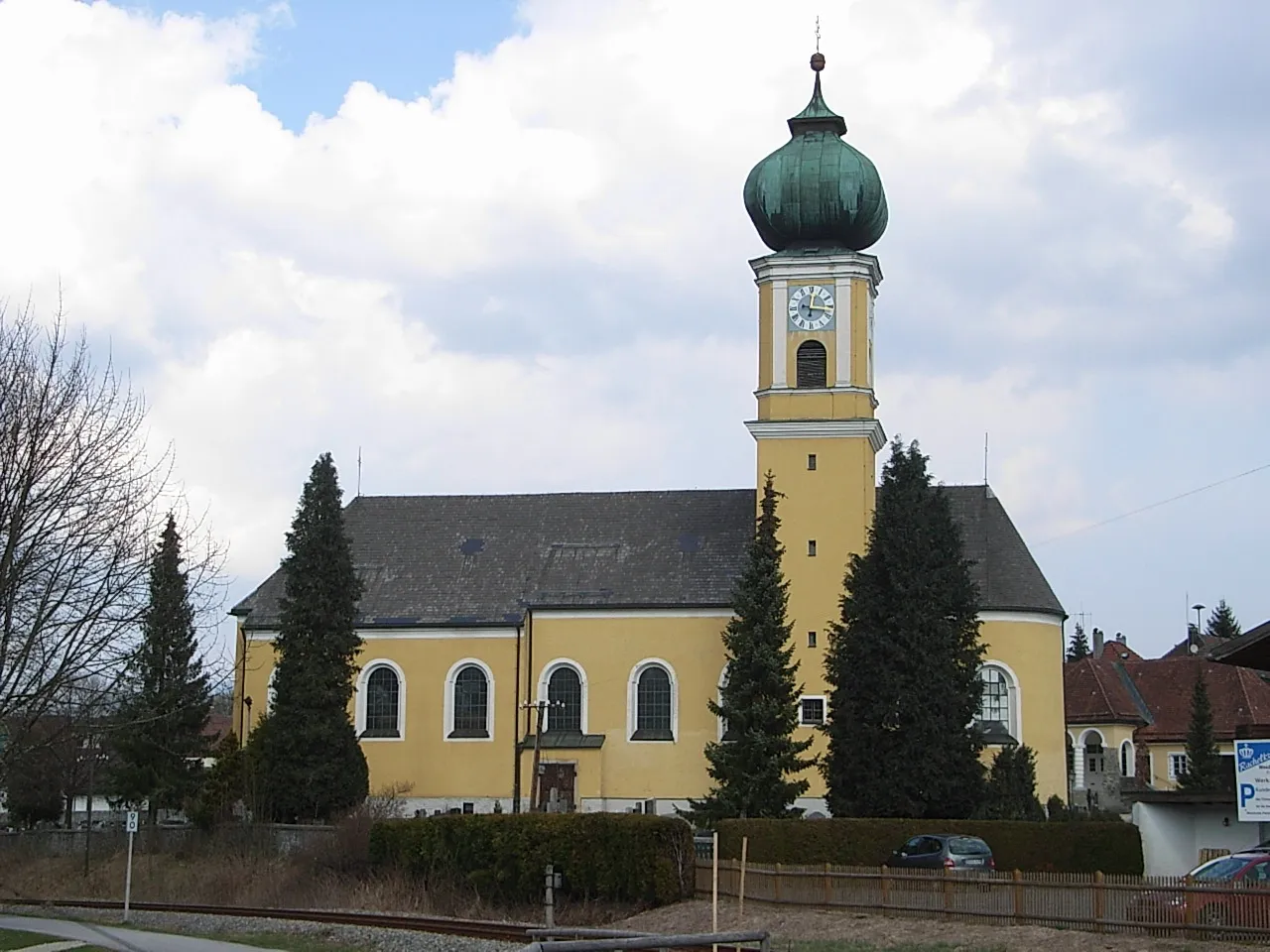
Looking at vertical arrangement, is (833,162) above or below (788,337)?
above

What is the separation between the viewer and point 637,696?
55.9 metres

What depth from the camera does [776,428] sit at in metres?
55.3

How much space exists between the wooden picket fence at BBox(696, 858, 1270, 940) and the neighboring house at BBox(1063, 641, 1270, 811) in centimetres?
3401

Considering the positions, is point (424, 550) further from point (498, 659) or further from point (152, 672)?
point (152, 672)

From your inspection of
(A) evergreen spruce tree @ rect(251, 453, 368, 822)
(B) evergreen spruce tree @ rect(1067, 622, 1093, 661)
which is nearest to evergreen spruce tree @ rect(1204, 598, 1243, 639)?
(B) evergreen spruce tree @ rect(1067, 622, 1093, 661)

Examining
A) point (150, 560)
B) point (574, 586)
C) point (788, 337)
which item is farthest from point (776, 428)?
point (150, 560)

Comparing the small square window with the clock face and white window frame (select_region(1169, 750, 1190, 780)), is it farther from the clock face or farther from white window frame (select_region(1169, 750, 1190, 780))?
white window frame (select_region(1169, 750, 1190, 780))

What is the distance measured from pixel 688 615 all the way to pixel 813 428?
695cm

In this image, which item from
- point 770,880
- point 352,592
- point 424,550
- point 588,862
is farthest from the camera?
point 424,550

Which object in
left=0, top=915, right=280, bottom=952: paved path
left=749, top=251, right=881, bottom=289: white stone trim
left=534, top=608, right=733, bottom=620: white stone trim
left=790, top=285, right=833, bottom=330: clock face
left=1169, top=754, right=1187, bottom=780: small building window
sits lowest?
left=0, top=915, right=280, bottom=952: paved path

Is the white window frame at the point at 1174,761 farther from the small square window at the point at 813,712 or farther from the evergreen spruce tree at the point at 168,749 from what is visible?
the evergreen spruce tree at the point at 168,749

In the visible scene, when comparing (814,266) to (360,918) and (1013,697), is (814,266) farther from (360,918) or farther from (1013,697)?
(360,918)

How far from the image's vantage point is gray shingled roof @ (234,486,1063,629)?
5625 centimetres

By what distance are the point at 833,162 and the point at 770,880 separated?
95.5 ft
